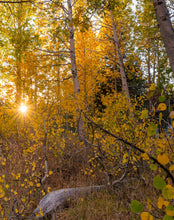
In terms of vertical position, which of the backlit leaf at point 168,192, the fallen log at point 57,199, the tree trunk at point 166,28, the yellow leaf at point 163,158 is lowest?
the fallen log at point 57,199

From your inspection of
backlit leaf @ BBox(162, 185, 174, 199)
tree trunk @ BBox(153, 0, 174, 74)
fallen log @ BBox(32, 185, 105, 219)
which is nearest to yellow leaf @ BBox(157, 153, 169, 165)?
backlit leaf @ BBox(162, 185, 174, 199)

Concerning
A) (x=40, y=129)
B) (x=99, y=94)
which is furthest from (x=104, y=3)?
(x=99, y=94)

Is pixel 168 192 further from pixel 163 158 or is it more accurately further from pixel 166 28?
pixel 166 28

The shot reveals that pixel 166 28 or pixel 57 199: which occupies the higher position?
pixel 166 28

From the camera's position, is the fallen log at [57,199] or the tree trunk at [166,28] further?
the tree trunk at [166,28]

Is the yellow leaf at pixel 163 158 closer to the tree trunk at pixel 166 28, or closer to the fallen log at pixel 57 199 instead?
the fallen log at pixel 57 199

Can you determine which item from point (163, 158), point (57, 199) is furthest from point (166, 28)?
point (57, 199)

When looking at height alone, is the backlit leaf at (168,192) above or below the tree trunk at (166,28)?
below

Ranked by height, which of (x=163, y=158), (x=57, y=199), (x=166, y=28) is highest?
(x=166, y=28)

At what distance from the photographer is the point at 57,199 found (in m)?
2.89

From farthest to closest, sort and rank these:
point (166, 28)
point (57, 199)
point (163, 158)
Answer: point (166, 28), point (57, 199), point (163, 158)

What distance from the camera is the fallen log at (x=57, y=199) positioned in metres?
2.67

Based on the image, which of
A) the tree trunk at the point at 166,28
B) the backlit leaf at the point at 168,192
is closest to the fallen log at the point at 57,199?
the backlit leaf at the point at 168,192

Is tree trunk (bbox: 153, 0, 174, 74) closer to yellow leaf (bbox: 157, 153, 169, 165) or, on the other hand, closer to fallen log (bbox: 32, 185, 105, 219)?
fallen log (bbox: 32, 185, 105, 219)
